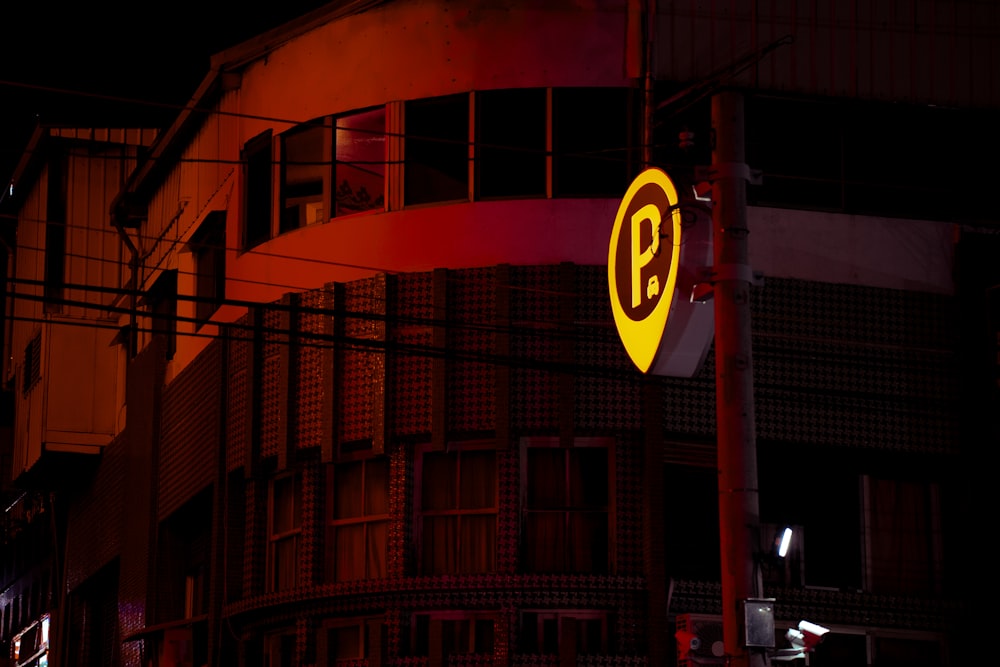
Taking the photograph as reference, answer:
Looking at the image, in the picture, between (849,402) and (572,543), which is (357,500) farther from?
(849,402)

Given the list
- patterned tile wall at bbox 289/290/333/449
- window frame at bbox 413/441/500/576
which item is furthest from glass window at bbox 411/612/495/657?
patterned tile wall at bbox 289/290/333/449

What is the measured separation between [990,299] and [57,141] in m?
19.7

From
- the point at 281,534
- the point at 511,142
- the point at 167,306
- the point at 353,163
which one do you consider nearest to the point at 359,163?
the point at 353,163

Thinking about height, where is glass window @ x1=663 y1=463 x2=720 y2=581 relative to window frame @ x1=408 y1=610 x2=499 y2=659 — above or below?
above

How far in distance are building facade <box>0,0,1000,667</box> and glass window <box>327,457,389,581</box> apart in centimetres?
6

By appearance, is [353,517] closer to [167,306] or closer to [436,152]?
[436,152]

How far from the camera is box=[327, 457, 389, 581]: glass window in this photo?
73.2ft

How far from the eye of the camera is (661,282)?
50.2ft

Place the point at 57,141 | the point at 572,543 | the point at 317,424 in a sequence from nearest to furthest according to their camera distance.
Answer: the point at 572,543
the point at 317,424
the point at 57,141

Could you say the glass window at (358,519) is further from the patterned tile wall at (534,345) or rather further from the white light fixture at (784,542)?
the white light fixture at (784,542)

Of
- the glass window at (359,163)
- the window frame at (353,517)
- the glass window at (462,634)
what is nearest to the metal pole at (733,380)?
the glass window at (462,634)

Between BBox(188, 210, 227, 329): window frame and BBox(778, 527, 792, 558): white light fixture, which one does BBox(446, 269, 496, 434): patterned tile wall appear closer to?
BBox(778, 527, 792, 558): white light fixture

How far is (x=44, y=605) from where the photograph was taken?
129 ft

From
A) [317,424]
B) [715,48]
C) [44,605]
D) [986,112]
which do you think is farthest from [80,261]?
[986,112]
